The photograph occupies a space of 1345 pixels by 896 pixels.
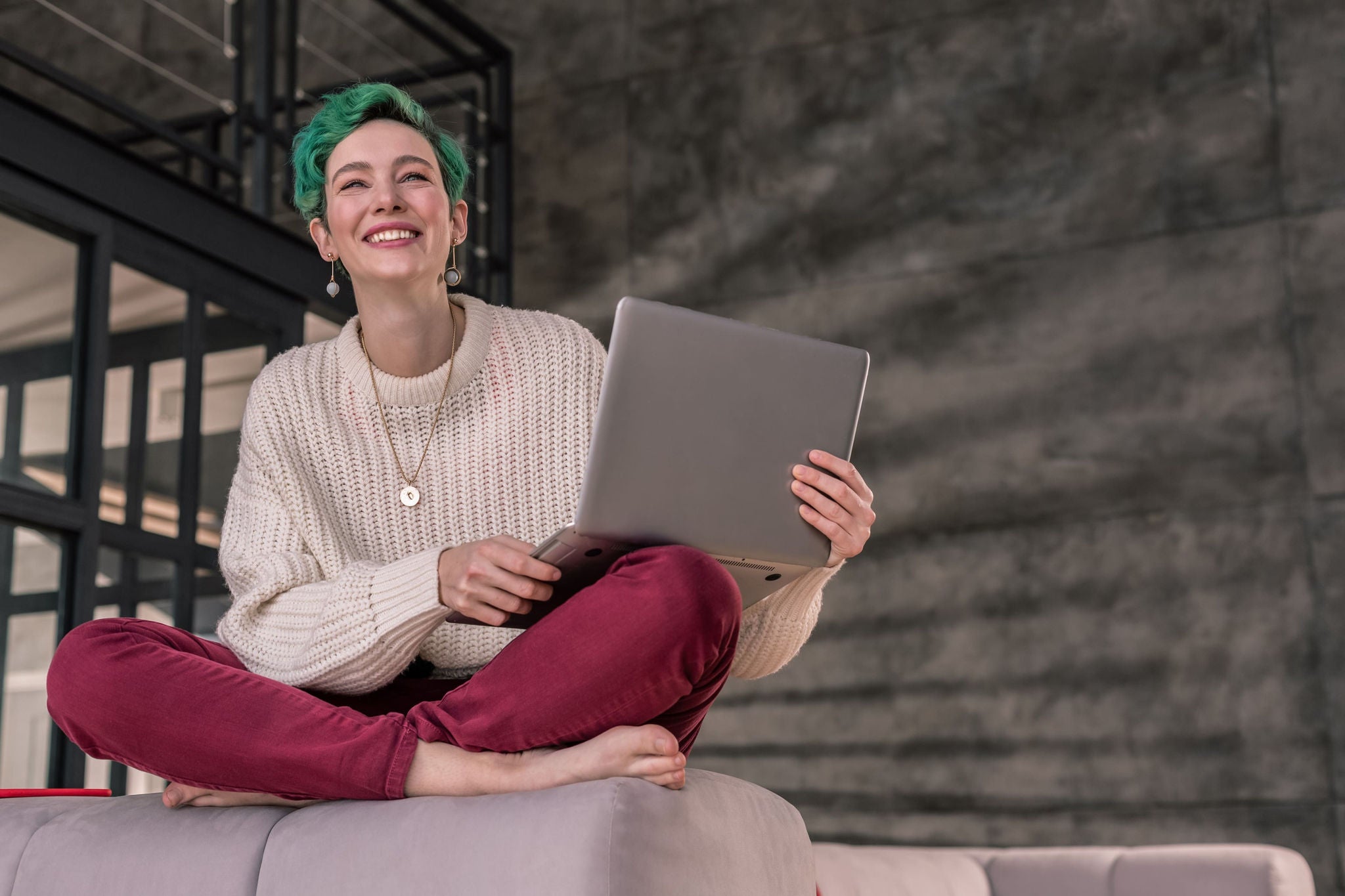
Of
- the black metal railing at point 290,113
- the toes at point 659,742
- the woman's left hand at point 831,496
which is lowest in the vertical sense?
the toes at point 659,742

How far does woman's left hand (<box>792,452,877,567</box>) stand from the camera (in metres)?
1.33

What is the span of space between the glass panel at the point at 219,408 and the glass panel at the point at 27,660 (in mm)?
490

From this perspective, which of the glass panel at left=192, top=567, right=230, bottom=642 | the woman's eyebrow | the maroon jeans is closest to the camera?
the maroon jeans

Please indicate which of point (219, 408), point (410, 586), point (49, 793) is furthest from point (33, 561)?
point (410, 586)

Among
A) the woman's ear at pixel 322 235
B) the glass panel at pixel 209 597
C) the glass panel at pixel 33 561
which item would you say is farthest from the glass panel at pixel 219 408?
the woman's ear at pixel 322 235

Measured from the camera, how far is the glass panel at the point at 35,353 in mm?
2834

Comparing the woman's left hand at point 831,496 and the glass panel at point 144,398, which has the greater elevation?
the glass panel at point 144,398

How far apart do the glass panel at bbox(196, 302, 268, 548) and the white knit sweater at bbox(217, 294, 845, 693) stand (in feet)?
5.44

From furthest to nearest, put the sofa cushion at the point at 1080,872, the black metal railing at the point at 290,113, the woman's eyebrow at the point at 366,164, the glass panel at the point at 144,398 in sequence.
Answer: the black metal railing at the point at 290,113, the glass panel at the point at 144,398, the sofa cushion at the point at 1080,872, the woman's eyebrow at the point at 366,164

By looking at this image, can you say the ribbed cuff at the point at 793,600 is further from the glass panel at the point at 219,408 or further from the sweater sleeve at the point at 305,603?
the glass panel at the point at 219,408

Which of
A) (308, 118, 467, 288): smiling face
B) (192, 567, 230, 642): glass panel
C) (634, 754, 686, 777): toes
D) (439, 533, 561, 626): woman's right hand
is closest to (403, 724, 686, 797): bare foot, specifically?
(634, 754, 686, 777): toes

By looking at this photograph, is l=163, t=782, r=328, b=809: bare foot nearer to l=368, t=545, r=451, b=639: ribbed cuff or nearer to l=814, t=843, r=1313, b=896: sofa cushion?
l=368, t=545, r=451, b=639: ribbed cuff

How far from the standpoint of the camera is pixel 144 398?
3191 millimetres

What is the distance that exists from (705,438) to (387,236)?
66 centimetres
